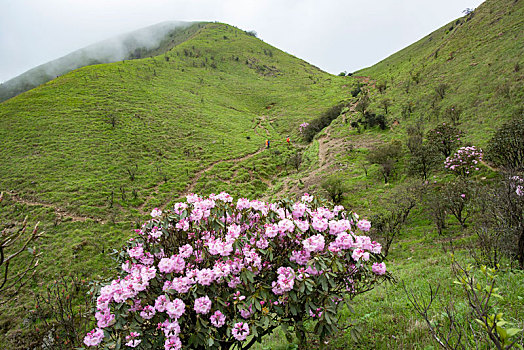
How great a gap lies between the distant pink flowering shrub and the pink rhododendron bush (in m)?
15.0

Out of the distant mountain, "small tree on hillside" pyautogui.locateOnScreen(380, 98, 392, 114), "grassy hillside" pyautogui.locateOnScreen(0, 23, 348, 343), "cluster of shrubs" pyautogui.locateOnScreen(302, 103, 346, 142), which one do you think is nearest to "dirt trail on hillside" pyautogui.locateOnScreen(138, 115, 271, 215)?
"grassy hillside" pyautogui.locateOnScreen(0, 23, 348, 343)

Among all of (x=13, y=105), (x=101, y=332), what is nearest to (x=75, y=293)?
(x=101, y=332)

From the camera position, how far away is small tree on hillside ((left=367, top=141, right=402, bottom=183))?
1833cm

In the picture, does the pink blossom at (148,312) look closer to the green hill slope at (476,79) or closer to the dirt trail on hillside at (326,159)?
the dirt trail on hillside at (326,159)

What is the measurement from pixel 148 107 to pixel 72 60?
120886mm

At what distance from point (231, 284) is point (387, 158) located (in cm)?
1927

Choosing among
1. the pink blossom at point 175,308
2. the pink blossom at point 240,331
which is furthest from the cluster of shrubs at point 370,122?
the pink blossom at point 175,308

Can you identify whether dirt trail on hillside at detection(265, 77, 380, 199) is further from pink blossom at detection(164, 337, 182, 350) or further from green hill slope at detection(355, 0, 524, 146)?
pink blossom at detection(164, 337, 182, 350)

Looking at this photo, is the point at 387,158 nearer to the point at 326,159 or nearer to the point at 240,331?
the point at 326,159

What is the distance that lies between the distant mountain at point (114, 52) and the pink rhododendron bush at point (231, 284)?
113 metres

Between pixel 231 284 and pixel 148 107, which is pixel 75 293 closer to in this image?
pixel 231 284

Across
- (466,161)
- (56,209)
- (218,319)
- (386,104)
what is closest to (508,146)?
(466,161)

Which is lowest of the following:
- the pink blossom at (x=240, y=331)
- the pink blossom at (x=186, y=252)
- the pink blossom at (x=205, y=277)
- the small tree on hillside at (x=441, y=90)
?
the small tree on hillside at (x=441, y=90)

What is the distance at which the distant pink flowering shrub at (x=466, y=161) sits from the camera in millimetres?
14102
